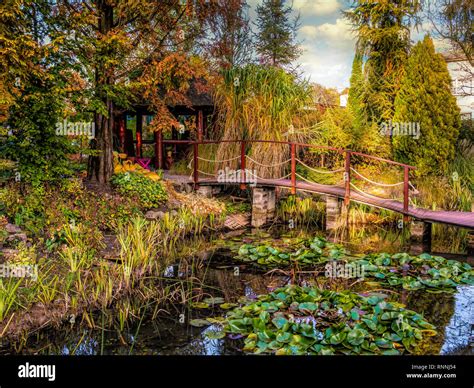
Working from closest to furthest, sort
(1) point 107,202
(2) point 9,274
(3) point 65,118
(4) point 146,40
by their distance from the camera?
(2) point 9,274 → (3) point 65,118 → (1) point 107,202 → (4) point 146,40

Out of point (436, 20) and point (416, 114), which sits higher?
point (436, 20)

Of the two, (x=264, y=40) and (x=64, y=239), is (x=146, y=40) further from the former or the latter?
(x=264, y=40)

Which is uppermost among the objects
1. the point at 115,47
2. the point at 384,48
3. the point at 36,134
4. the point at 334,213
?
the point at 384,48

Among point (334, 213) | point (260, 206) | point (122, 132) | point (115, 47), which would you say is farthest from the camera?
point (122, 132)

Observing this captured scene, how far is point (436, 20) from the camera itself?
54.3 ft

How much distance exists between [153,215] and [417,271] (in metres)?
5.39

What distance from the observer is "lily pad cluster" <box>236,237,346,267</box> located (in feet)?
25.1

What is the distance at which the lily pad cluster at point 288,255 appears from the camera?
7652 millimetres

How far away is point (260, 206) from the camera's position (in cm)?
1161

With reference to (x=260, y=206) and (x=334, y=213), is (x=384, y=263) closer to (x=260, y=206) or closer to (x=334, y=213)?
(x=334, y=213)

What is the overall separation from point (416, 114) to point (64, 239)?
9.52 meters

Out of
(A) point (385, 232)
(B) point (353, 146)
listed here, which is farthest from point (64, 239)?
(B) point (353, 146)

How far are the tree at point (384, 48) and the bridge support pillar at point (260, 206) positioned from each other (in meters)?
4.35

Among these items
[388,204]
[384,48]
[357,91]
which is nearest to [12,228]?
[388,204]
